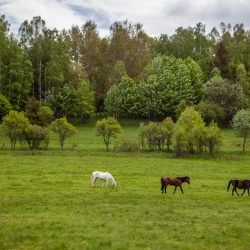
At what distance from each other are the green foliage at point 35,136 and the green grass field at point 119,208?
14455 mm

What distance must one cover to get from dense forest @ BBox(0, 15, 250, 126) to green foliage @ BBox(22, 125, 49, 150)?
16.5 metres

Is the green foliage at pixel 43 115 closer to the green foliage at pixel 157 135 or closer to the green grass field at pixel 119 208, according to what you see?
the green foliage at pixel 157 135

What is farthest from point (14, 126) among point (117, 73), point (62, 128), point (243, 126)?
point (117, 73)

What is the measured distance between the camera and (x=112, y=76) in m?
113

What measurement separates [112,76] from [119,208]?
89.2 metres

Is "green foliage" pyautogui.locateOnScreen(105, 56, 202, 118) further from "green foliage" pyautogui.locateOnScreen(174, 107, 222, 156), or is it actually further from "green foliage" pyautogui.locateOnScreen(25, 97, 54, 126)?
"green foliage" pyautogui.locateOnScreen(174, 107, 222, 156)

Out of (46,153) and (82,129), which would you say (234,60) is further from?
(46,153)

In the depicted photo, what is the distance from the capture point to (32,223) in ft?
67.4

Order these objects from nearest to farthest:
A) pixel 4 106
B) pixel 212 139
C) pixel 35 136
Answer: pixel 212 139 → pixel 35 136 → pixel 4 106

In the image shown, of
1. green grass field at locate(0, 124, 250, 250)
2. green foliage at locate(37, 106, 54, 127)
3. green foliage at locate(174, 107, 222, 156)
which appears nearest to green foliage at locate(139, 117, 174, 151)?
green foliage at locate(174, 107, 222, 156)

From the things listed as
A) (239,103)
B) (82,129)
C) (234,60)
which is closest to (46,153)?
(82,129)

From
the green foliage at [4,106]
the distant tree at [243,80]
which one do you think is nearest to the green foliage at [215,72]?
the distant tree at [243,80]

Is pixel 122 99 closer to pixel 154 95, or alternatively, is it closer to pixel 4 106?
pixel 154 95

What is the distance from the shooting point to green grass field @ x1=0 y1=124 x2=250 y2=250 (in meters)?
17.8
